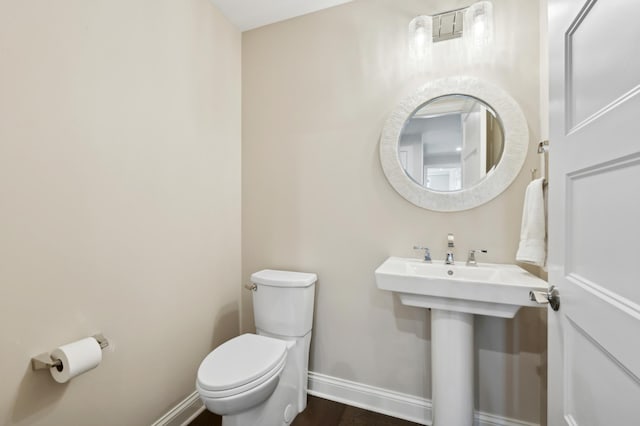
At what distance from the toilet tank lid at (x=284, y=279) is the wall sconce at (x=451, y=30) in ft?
4.64

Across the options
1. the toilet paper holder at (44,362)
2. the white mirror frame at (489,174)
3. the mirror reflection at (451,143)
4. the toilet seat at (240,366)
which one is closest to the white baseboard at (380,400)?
the toilet seat at (240,366)

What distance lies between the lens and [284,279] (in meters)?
1.66

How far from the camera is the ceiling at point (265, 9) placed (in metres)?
1.76

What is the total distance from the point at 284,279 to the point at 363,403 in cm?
90

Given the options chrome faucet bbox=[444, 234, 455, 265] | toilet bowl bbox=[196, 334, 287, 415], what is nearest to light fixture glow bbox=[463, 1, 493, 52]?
chrome faucet bbox=[444, 234, 455, 265]

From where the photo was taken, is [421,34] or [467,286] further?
[421,34]

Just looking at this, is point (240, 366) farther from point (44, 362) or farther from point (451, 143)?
point (451, 143)

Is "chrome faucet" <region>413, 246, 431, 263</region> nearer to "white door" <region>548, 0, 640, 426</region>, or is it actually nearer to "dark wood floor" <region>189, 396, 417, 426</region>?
"white door" <region>548, 0, 640, 426</region>

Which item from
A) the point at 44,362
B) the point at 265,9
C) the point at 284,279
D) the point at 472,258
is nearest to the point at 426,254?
the point at 472,258

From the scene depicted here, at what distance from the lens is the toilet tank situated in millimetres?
1643

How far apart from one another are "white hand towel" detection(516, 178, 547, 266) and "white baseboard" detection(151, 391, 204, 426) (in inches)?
74.0

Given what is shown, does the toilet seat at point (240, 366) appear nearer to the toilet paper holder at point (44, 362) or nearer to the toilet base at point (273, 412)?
the toilet base at point (273, 412)

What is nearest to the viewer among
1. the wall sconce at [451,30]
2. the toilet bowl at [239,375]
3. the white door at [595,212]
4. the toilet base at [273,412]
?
the white door at [595,212]

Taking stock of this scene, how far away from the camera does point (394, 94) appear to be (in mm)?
1646
